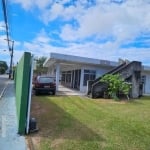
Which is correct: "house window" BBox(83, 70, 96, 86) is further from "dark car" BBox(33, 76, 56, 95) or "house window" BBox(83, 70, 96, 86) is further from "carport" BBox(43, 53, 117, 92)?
"dark car" BBox(33, 76, 56, 95)

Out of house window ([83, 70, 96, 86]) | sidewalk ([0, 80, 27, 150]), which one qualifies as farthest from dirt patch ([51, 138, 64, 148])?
house window ([83, 70, 96, 86])

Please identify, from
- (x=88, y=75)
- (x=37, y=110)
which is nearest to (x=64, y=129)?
(x=37, y=110)

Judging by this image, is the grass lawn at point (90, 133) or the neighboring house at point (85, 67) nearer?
the grass lawn at point (90, 133)

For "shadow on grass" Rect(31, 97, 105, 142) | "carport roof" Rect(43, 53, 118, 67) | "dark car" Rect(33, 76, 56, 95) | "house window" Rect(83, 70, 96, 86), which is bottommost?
"shadow on grass" Rect(31, 97, 105, 142)

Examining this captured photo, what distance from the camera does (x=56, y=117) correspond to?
980cm

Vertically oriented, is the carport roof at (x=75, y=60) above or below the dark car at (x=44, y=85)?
above

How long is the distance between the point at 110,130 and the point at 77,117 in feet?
7.51

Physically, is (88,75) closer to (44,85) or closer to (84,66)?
(84,66)

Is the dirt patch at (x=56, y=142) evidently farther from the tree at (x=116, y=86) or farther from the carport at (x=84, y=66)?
the carport at (x=84, y=66)

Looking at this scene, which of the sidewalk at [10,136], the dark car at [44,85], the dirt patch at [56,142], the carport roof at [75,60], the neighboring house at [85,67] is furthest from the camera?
the neighboring house at [85,67]

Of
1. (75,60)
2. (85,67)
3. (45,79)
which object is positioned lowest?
(45,79)

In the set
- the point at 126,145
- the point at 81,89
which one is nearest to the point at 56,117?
the point at 126,145

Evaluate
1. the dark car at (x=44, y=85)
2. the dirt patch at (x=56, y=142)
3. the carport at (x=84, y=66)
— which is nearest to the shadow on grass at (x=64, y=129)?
the dirt patch at (x=56, y=142)

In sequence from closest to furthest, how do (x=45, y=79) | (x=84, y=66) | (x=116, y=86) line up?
(x=116, y=86) < (x=45, y=79) < (x=84, y=66)
